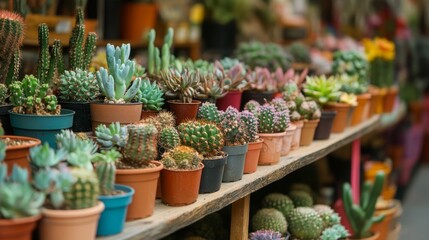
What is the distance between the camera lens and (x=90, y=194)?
4.97 ft

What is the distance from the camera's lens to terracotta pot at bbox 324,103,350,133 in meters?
3.35

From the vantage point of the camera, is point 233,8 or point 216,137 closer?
point 216,137

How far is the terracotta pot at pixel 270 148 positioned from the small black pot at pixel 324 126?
2.23ft

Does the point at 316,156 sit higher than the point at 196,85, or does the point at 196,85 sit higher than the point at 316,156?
the point at 196,85

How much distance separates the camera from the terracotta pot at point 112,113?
2020 millimetres

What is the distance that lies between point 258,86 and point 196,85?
0.58 meters


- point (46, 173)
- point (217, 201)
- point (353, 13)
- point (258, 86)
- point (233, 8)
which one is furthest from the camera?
point (353, 13)

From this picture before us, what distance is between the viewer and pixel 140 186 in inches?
69.1

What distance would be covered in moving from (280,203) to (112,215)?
4.79 ft

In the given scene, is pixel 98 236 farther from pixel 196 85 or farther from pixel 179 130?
pixel 196 85

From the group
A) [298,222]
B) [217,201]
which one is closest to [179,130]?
[217,201]

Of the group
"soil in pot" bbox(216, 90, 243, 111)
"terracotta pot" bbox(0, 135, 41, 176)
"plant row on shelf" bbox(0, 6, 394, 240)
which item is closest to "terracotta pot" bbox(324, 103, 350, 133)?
"plant row on shelf" bbox(0, 6, 394, 240)

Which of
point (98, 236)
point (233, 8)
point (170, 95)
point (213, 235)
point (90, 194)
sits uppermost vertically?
point (233, 8)

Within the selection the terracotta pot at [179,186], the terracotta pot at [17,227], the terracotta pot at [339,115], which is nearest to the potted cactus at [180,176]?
the terracotta pot at [179,186]
